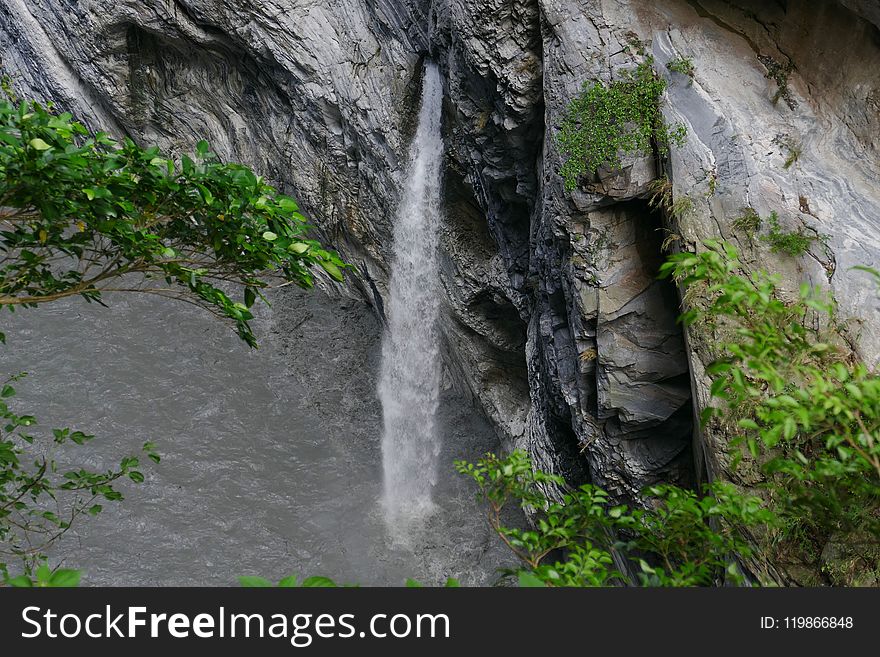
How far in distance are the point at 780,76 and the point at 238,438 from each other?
9.34 metres

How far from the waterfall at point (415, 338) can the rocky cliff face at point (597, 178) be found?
1.25ft

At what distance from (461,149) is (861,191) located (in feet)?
16.4

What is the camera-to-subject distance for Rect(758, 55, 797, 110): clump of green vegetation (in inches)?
252

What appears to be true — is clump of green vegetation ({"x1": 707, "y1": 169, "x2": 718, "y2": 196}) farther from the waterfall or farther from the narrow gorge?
the waterfall

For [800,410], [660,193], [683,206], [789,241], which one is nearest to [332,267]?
[800,410]

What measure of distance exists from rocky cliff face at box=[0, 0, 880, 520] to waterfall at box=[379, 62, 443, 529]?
382 mm

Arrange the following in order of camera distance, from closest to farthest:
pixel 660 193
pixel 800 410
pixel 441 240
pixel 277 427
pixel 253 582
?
1. pixel 253 582
2. pixel 800 410
3. pixel 660 193
4. pixel 441 240
5. pixel 277 427

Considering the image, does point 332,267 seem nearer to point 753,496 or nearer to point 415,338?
point 753,496

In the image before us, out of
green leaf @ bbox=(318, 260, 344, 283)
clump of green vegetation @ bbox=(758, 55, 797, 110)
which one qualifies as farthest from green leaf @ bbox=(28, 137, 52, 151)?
clump of green vegetation @ bbox=(758, 55, 797, 110)

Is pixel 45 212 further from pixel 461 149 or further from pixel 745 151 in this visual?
pixel 461 149

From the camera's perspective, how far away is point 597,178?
661 cm

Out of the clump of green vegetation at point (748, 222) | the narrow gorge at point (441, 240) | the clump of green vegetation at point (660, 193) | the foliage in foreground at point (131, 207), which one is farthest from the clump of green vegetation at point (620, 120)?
the foliage in foreground at point (131, 207)

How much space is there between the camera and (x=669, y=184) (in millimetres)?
6246

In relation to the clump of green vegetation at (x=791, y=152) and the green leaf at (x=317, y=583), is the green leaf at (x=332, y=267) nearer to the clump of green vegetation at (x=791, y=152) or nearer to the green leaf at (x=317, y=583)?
the green leaf at (x=317, y=583)
